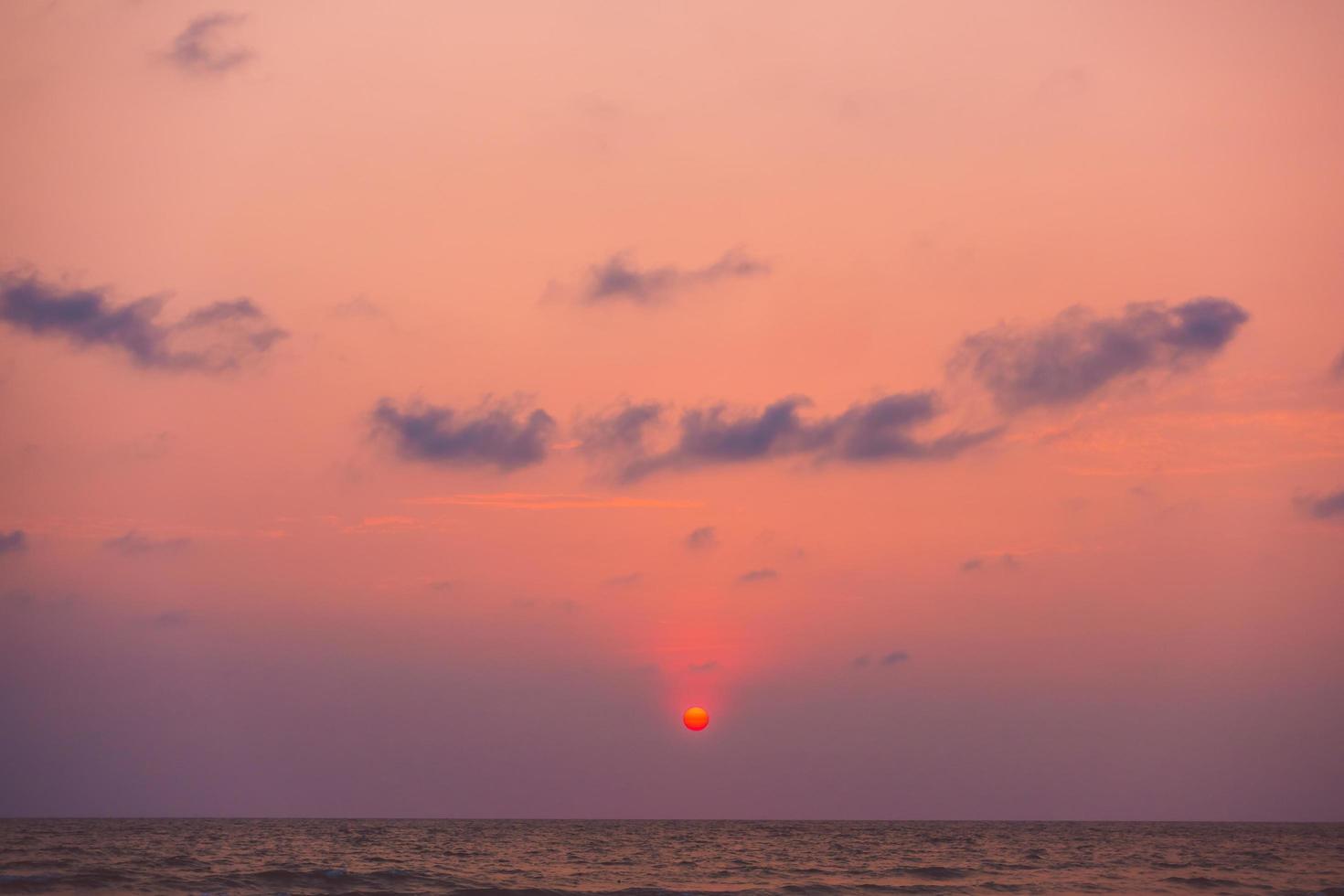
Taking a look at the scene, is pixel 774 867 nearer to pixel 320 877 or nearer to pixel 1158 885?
pixel 1158 885

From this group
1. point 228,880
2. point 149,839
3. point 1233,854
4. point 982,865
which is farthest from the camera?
point 149,839

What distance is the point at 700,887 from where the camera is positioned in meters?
63.6

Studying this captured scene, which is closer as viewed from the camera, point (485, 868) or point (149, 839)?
point (485, 868)

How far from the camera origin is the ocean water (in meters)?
61.5

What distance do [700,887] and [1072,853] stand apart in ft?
167

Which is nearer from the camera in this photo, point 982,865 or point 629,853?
point 982,865

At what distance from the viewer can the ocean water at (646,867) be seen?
2422 inches

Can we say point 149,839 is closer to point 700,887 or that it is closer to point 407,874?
point 407,874

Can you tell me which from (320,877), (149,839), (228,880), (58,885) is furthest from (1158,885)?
(149,839)

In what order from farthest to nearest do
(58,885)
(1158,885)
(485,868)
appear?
1. (485,868)
2. (1158,885)
3. (58,885)

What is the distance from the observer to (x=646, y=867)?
82.7m

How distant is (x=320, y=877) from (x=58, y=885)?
44.0 ft

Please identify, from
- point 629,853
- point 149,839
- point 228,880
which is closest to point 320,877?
point 228,880

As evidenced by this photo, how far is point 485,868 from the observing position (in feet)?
254
